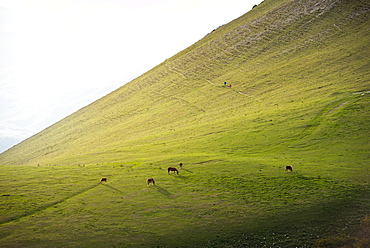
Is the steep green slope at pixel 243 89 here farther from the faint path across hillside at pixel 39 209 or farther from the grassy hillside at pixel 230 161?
the faint path across hillside at pixel 39 209

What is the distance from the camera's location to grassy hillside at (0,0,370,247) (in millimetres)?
31531

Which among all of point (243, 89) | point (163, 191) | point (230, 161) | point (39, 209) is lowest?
point (39, 209)

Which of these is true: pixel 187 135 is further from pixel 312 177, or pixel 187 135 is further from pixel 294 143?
pixel 312 177

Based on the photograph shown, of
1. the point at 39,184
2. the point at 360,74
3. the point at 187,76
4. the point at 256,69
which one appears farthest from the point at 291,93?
the point at 39,184

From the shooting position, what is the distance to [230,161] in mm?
49156

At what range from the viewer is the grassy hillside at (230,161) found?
103 feet

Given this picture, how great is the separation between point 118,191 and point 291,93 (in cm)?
5686

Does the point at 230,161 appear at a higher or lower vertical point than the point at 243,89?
lower

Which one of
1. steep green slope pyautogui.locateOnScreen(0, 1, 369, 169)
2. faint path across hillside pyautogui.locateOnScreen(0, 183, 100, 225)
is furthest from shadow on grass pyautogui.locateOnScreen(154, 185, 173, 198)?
steep green slope pyautogui.locateOnScreen(0, 1, 369, 169)

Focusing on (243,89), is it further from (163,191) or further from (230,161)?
(163,191)

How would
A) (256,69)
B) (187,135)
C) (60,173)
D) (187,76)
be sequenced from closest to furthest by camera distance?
(60,173) < (187,135) < (256,69) < (187,76)

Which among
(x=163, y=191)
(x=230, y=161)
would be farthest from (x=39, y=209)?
(x=230, y=161)

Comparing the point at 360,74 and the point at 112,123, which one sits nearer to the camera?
the point at 360,74

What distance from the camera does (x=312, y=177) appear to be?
132ft
